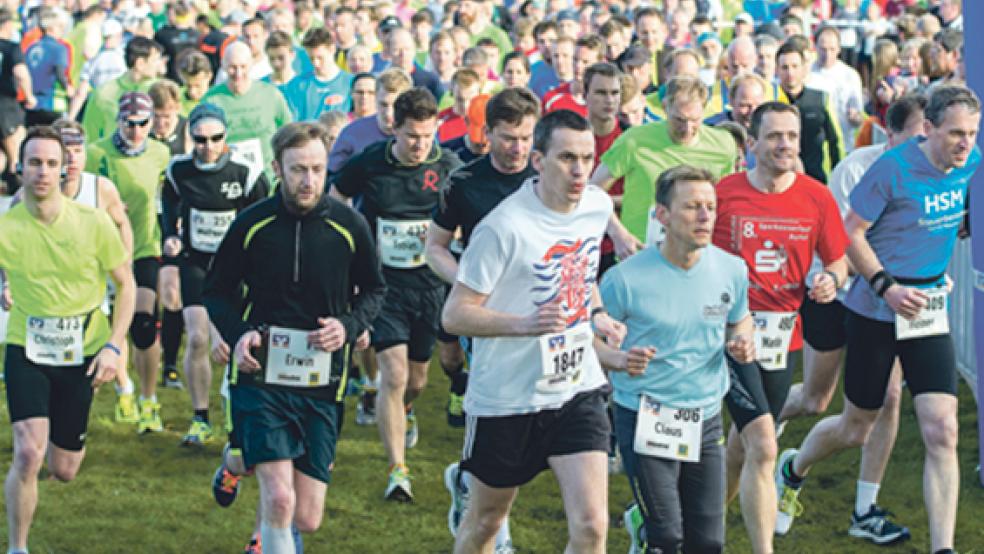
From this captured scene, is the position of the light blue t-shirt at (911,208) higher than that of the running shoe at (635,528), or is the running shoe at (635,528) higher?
the light blue t-shirt at (911,208)

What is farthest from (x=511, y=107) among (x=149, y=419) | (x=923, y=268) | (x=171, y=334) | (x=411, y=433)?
(x=171, y=334)

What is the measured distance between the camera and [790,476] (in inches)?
311

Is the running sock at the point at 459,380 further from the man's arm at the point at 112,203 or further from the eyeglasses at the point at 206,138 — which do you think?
the man's arm at the point at 112,203

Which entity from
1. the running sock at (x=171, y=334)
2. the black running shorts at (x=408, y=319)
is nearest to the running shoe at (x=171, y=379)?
the running sock at (x=171, y=334)

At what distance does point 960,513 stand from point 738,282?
255 cm

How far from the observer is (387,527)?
8078 millimetres

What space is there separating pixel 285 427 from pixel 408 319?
223cm

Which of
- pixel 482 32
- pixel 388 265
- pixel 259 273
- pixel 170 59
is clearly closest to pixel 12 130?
pixel 170 59

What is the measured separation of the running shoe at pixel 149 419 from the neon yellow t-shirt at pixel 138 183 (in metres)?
0.88

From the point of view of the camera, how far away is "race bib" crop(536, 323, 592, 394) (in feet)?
18.9

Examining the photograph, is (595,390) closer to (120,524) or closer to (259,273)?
(259,273)

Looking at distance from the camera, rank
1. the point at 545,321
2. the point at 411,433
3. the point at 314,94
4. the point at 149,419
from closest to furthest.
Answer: the point at 545,321
the point at 411,433
the point at 149,419
the point at 314,94

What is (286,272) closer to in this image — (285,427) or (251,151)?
(285,427)

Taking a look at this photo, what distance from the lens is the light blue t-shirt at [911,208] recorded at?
22.9ft
